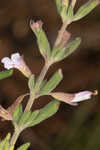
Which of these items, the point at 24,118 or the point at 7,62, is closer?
the point at 24,118

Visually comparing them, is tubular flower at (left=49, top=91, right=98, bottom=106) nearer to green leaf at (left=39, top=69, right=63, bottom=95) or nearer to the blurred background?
green leaf at (left=39, top=69, right=63, bottom=95)

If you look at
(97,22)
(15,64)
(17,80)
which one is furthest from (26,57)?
(15,64)

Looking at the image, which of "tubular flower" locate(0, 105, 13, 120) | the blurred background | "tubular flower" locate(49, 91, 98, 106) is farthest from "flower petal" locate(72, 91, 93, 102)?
the blurred background

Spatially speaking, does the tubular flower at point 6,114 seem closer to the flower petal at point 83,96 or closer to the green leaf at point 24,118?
the green leaf at point 24,118

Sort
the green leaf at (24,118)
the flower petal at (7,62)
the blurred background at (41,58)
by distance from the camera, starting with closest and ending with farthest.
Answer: the green leaf at (24,118) < the flower petal at (7,62) < the blurred background at (41,58)

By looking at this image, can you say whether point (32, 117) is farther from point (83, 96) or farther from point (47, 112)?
point (83, 96)

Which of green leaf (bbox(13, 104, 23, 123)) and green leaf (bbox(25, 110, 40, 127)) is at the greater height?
green leaf (bbox(13, 104, 23, 123))

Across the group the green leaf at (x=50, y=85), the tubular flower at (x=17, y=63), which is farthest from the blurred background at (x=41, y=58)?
the green leaf at (x=50, y=85)

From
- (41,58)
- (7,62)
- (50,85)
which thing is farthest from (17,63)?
(41,58)

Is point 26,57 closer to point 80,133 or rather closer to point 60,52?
point 80,133
